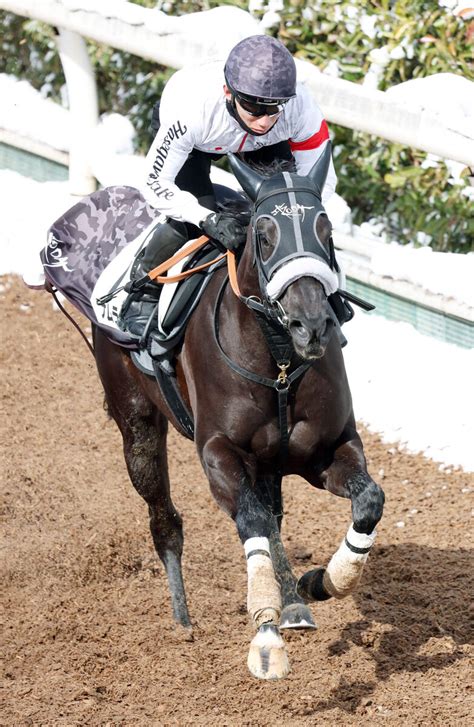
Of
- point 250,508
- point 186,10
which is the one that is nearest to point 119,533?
point 250,508

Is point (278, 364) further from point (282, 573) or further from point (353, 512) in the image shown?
point (282, 573)

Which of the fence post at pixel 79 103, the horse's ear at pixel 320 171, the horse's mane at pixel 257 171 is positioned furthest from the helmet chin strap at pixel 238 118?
the fence post at pixel 79 103

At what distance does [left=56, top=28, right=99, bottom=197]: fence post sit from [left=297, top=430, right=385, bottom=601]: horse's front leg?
18.0 feet

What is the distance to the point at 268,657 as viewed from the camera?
16.8 ft

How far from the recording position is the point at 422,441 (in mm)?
8352

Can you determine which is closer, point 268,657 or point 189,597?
point 268,657

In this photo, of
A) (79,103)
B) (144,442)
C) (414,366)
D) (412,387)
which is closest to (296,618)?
(144,442)

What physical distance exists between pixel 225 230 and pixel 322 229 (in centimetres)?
59

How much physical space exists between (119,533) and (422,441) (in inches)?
78.9

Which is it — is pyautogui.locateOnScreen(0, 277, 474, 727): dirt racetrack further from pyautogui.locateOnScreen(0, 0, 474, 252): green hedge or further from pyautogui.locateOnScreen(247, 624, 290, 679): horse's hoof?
pyautogui.locateOnScreen(0, 0, 474, 252): green hedge

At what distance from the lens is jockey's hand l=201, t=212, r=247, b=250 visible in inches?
217

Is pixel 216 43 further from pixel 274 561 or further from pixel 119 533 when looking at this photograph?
pixel 274 561

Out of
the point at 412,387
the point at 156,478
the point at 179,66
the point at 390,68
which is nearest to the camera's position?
the point at 156,478

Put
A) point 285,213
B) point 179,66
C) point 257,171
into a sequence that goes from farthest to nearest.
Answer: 1. point 179,66
2. point 257,171
3. point 285,213
